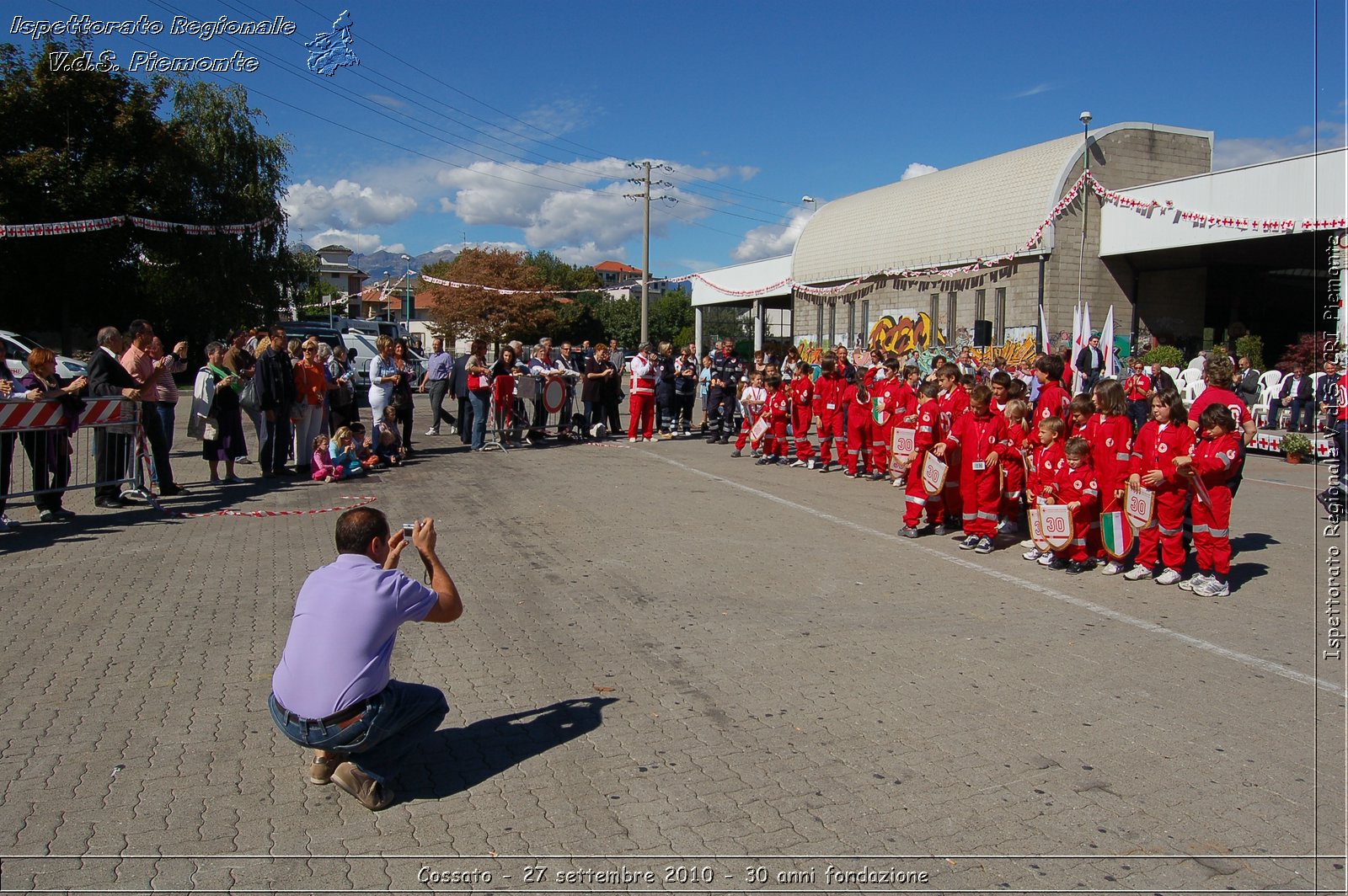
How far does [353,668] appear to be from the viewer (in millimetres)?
4023

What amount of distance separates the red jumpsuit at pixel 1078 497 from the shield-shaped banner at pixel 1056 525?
2.4 inches

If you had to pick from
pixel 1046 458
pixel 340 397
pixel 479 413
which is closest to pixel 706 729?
pixel 1046 458

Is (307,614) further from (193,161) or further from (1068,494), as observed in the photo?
(193,161)

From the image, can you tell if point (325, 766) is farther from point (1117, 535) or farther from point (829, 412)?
point (829, 412)

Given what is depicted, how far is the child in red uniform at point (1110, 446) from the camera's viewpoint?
8250 mm

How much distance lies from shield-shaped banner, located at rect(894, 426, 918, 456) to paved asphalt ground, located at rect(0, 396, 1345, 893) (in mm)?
2196

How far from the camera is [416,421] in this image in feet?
75.3

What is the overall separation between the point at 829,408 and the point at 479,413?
6102mm

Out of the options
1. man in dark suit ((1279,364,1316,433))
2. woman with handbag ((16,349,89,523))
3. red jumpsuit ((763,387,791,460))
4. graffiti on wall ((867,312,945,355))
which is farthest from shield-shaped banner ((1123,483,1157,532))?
graffiti on wall ((867,312,945,355))

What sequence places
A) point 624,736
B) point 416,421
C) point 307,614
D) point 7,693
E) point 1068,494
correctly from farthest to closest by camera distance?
1. point 416,421
2. point 1068,494
3. point 7,693
4. point 624,736
5. point 307,614

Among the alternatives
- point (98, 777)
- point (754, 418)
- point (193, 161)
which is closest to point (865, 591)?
point (98, 777)

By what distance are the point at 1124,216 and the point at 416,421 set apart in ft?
59.0

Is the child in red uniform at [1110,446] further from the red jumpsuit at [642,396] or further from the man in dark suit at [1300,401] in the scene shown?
the man in dark suit at [1300,401]

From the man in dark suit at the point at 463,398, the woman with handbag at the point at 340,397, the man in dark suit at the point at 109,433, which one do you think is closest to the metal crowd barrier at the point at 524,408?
the man in dark suit at the point at 463,398
